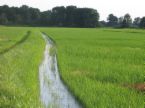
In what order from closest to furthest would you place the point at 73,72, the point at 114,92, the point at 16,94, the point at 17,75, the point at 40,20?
1. the point at 16,94
2. the point at 114,92
3. the point at 17,75
4. the point at 73,72
5. the point at 40,20

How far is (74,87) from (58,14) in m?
81.0

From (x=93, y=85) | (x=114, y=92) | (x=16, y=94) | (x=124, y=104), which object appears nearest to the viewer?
(x=124, y=104)

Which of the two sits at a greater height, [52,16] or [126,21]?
[52,16]

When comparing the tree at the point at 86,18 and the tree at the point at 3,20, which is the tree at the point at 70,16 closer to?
the tree at the point at 86,18

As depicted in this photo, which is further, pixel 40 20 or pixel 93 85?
pixel 40 20

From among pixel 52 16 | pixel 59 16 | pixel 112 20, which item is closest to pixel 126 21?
pixel 59 16

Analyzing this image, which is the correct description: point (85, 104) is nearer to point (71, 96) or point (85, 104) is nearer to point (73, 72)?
point (71, 96)

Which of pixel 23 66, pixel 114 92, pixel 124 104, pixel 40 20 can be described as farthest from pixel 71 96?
pixel 40 20

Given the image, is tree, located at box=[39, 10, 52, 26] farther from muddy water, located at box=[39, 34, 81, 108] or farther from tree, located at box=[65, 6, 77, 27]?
muddy water, located at box=[39, 34, 81, 108]

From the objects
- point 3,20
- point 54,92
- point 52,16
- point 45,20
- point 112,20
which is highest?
point 54,92

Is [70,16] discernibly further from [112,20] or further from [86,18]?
[112,20]

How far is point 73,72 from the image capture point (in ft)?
29.5

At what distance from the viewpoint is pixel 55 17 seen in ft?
280

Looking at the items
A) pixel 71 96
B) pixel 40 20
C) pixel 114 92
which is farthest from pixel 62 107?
pixel 40 20
